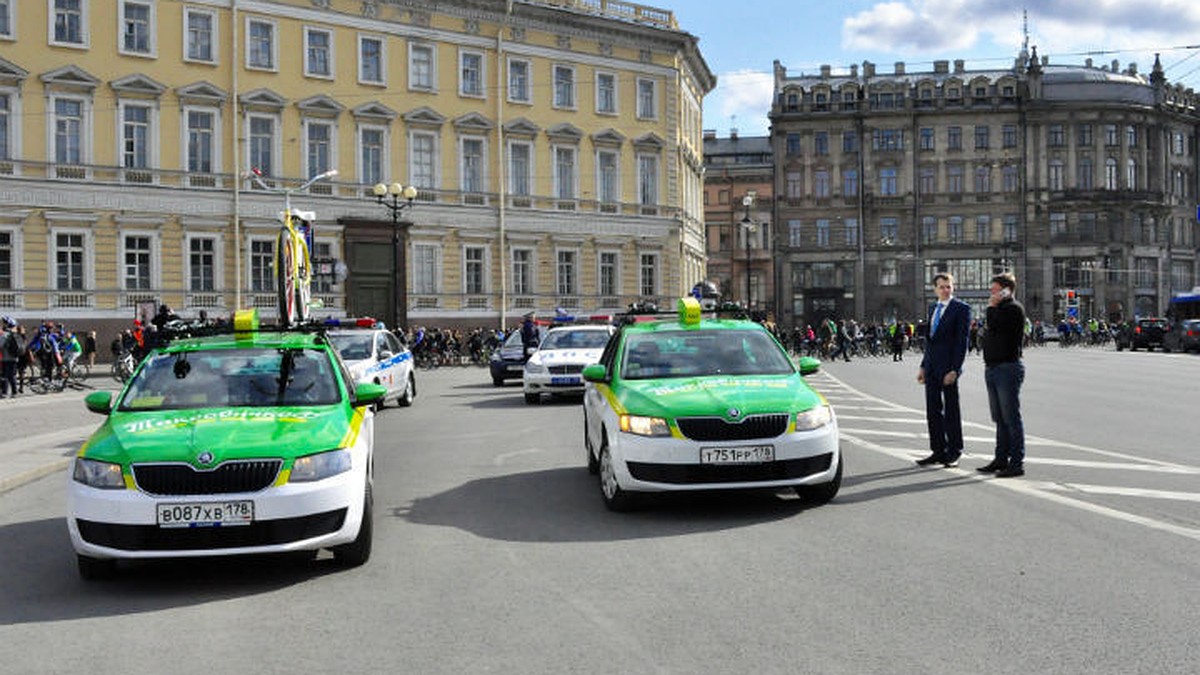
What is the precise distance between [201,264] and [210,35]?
28.6ft

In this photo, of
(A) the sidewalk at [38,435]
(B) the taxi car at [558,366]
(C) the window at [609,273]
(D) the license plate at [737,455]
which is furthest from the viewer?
(C) the window at [609,273]

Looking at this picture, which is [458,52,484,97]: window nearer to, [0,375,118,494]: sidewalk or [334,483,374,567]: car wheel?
[0,375,118,494]: sidewalk

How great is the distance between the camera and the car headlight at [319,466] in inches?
273

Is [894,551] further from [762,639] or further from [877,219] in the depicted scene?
[877,219]

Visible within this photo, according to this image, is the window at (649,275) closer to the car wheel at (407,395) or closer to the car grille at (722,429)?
the car wheel at (407,395)

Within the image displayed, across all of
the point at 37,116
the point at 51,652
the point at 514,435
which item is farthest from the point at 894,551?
the point at 37,116

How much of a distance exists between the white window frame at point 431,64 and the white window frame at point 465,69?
112cm

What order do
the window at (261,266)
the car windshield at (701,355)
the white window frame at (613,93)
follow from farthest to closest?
the white window frame at (613,93) < the window at (261,266) < the car windshield at (701,355)

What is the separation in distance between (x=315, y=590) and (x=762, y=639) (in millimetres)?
2764

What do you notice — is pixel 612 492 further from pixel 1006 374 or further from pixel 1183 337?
pixel 1183 337

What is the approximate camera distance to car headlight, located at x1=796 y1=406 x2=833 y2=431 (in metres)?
8.82

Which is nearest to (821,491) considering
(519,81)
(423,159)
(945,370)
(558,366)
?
(945,370)

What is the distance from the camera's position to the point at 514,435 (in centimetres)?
1586

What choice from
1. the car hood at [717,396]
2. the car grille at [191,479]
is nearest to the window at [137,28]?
the car hood at [717,396]
